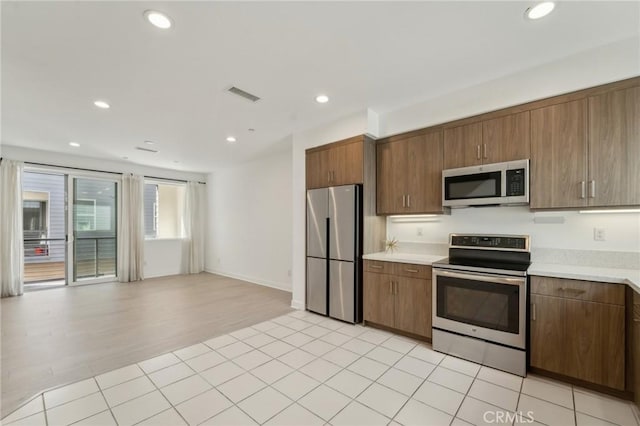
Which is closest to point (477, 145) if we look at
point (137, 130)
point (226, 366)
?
point (226, 366)

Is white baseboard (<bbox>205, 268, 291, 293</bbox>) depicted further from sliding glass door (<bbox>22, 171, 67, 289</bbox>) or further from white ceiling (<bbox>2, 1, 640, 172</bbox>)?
white ceiling (<bbox>2, 1, 640, 172</bbox>)

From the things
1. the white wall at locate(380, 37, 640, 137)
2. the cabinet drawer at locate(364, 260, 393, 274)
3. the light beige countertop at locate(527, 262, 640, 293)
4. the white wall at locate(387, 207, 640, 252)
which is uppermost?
the white wall at locate(380, 37, 640, 137)

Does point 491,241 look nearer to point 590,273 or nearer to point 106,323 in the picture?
point 590,273

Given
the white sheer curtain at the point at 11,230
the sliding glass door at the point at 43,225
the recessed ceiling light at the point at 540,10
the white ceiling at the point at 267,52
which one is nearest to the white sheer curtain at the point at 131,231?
the sliding glass door at the point at 43,225

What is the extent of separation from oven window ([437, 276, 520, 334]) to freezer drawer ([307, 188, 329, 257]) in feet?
5.25

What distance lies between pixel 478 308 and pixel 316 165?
2.61 m

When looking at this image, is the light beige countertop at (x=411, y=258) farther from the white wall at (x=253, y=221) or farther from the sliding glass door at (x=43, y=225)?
the sliding glass door at (x=43, y=225)

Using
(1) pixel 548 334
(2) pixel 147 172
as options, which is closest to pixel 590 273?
(1) pixel 548 334

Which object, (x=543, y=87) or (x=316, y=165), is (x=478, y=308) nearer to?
(x=543, y=87)

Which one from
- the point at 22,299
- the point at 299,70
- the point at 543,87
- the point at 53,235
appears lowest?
the point at 22,299

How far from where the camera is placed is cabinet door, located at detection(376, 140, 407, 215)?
3.38 meters

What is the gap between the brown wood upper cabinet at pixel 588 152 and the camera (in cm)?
211

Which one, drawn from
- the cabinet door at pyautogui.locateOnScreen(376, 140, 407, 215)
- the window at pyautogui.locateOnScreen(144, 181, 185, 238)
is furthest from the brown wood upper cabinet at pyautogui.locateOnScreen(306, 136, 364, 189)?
the window at pyautogui.locateOnScreen(144, 181, 185, 238)

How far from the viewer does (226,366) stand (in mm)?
2518
